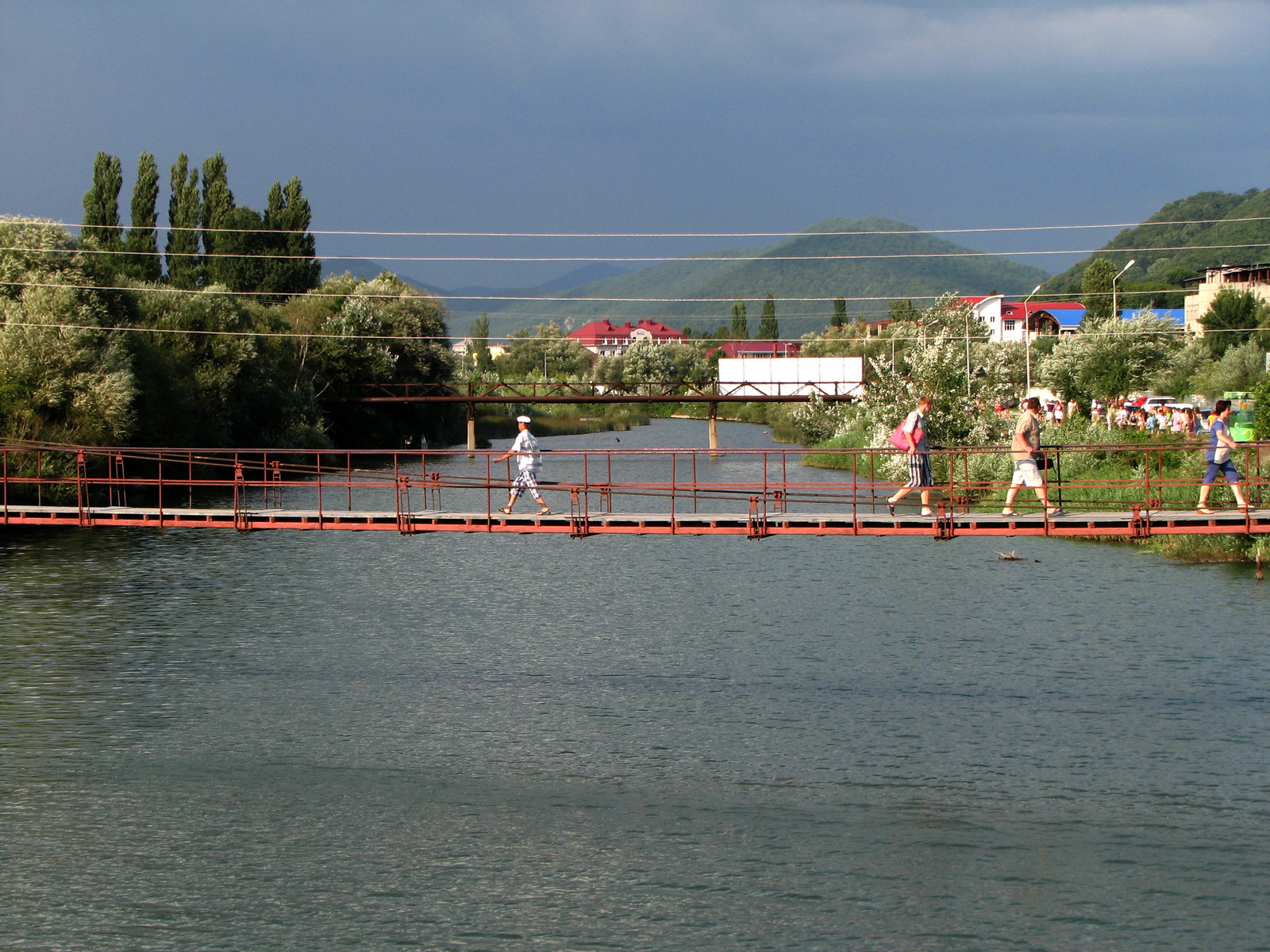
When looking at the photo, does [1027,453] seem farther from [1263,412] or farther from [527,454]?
[1263,412]

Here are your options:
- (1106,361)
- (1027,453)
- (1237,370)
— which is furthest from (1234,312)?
(1027,453)

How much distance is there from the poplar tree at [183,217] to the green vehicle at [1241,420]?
72.6m

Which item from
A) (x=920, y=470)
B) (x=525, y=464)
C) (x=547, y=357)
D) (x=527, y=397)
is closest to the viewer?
(x=920, y=470)

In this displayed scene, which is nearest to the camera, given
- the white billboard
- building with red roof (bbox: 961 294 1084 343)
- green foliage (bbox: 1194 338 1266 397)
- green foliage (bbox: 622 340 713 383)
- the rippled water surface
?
the rippled water surface

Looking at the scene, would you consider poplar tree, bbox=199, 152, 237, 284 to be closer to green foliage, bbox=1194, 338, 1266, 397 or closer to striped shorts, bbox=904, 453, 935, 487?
green foliage, bbox=1194, 338, 1266, 397

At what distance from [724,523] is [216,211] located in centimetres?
8191

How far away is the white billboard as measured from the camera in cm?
9456

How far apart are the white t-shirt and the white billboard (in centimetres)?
6203

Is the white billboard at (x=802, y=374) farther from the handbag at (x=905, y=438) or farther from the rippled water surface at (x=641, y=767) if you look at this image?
the handbag at (x=905, y=438)

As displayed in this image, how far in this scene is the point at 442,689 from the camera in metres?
29.8

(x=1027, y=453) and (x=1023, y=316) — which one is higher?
(x=1023, y=316)

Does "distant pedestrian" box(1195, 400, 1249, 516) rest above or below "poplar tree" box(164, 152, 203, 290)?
below

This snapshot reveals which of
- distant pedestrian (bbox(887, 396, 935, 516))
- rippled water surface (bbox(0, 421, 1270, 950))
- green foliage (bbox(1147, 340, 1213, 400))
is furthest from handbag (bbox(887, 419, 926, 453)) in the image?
green foliage (bbox(1147, 340, 1213, 400))

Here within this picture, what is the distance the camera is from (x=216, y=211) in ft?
319
